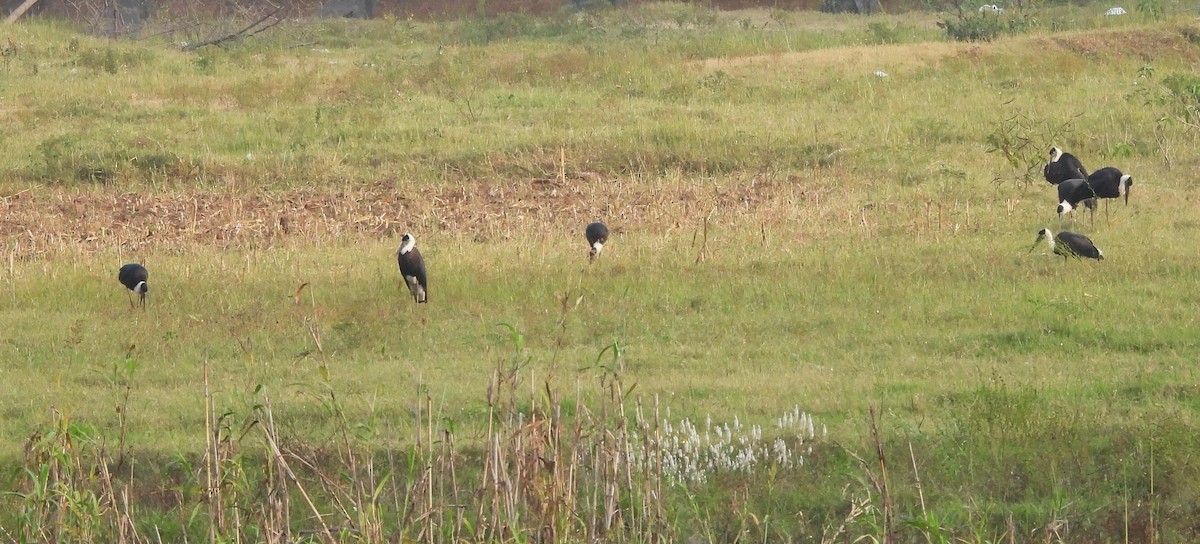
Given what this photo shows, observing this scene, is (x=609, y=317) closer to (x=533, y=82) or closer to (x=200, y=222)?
(x=200, y=222)

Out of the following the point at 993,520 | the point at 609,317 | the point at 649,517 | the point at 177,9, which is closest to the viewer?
the point at 649,517

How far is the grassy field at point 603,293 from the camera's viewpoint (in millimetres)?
6227

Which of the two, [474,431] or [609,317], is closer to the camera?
[474,431]

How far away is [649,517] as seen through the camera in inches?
219

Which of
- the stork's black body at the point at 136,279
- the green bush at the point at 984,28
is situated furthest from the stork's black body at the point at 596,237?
the green bush at the point at 984,28

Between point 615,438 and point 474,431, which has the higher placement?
point 615,438

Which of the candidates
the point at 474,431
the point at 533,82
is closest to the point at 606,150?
the point at 533,82

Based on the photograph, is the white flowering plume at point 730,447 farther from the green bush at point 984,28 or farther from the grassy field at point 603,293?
the green bush at point 984,28

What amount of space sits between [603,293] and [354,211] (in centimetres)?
496

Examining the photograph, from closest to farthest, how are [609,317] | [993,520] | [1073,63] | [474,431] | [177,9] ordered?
[993,520]
[474,431]
[609,317]
[1073,63]
[177,9]

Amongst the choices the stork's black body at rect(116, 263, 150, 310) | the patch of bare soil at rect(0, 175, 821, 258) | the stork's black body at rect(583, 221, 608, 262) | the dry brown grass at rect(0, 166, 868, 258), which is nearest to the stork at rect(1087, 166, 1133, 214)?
the dry brown grass at rect(0, 166, 868, 258)

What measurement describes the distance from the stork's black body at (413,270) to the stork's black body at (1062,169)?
6.01 metres

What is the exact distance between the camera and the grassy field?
20.4 ft

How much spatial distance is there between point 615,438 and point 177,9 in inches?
1196
